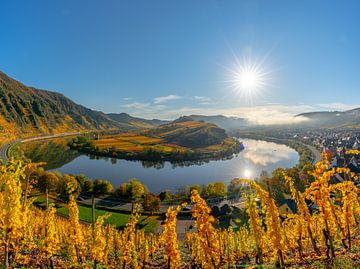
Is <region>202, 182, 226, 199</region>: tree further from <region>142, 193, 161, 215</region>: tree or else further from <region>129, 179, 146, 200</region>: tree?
<region>129, 179, 146, 200</region>: tree

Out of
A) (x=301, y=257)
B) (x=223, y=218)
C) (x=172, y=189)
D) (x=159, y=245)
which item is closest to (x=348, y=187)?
(x=301, y=257)

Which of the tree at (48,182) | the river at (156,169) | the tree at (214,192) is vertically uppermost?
the tree at (48,182)

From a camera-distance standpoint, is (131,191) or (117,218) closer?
(117,218)

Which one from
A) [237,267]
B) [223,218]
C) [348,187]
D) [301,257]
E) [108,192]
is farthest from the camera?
[108,192]

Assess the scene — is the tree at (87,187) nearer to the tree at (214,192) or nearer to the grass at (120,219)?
the grass at (120,219)

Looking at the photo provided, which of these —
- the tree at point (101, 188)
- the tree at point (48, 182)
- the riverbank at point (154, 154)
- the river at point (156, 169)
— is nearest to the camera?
the tree at point (48, 182)

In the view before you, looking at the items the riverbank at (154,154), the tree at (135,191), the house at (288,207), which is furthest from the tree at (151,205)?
the riverbank at (154,154)

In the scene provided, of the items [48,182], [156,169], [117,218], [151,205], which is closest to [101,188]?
[48,182]

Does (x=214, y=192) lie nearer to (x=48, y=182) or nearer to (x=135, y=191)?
(x=135, y=191)

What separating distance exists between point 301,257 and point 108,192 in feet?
198

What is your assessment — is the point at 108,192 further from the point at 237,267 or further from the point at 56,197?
the point at 237,267

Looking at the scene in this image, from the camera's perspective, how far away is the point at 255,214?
13.8 meters

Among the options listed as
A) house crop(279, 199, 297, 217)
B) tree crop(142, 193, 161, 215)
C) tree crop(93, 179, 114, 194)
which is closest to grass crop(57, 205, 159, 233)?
tree crop(142, 193, 161, 215)

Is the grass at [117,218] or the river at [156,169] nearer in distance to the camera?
the grass at [117,218]
